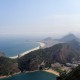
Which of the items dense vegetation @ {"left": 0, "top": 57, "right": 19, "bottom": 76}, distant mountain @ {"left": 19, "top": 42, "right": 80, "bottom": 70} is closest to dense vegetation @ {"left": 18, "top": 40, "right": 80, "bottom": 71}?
distant mountain @ {"left": 19, "top": 42, "right": 80, "bottom": 70}

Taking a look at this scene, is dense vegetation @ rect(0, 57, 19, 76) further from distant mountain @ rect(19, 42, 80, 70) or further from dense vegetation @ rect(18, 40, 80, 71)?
distant mountain @ rect(19, 42, 80, 70)

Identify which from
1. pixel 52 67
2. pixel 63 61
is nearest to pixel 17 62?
pixel 52 67

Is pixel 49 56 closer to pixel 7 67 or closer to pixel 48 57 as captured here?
pixel 48 57

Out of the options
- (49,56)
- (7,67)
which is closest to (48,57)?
(49,56)

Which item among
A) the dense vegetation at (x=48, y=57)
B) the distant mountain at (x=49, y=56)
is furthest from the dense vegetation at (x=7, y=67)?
the distant mountain at (x=49, y=56)

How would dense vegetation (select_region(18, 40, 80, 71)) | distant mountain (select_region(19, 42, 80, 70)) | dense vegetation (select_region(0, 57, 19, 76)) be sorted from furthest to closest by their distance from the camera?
distant mountain (select_region(19, 42, 80, 70)) < dense vegetation (select_region(18, 40, 80, 71)) < dense vegetation (select_region(0, 57, 19, 76))
